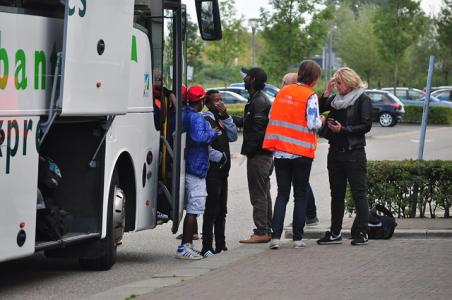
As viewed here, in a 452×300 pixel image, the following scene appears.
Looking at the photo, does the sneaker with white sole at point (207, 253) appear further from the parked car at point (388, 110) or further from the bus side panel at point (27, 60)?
the parked car at point (388, 110)

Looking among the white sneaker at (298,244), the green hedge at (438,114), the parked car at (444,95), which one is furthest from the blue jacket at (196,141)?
the parked car at (444,95)

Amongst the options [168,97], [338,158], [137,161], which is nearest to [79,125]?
[137,161]

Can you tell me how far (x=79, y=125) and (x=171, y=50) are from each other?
7.08 feet

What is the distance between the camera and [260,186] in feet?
41.2

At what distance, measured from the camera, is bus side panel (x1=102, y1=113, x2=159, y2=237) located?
1071 centimetres

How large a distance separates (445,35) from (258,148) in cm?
6306

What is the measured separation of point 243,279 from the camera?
31.1ft

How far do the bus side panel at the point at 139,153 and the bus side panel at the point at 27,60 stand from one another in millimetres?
1373

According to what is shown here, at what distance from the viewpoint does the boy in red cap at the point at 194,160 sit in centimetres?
1153

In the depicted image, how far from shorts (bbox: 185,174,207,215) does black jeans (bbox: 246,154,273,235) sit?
2.94 ft

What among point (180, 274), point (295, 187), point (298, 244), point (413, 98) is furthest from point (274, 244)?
point (413, 98)

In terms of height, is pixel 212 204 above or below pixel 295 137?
below

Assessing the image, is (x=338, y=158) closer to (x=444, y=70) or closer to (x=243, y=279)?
(x=243, y=279)

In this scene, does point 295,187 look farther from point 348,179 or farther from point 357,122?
point 357,122
